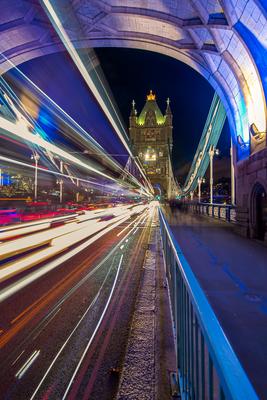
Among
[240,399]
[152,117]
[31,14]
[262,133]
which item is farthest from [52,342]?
[152,117]

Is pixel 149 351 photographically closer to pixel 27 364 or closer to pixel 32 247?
pixel 27 364

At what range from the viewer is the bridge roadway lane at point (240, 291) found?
9.78ft

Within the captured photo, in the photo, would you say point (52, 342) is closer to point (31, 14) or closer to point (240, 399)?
point (240, 399)

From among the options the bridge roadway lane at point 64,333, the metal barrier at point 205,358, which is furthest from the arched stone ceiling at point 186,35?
the metal barrier at point 205,358

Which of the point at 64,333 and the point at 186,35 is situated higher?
the point at 186,35

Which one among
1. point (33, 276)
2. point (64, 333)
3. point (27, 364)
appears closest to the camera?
point (27, 364)

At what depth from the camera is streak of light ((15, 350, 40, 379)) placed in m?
2.97

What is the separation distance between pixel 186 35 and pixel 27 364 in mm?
17717

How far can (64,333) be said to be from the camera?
389 centimetres

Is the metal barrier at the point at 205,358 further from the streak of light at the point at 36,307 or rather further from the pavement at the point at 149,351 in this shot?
the streak of light at the point at 36,307

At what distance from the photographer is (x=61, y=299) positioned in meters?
5.17

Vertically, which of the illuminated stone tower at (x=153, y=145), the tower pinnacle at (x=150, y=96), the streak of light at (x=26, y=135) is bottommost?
the streak of light at (x=26, y=135)

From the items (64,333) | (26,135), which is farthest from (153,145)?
(64,333)

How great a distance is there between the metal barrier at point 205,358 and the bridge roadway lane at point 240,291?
79 cm
